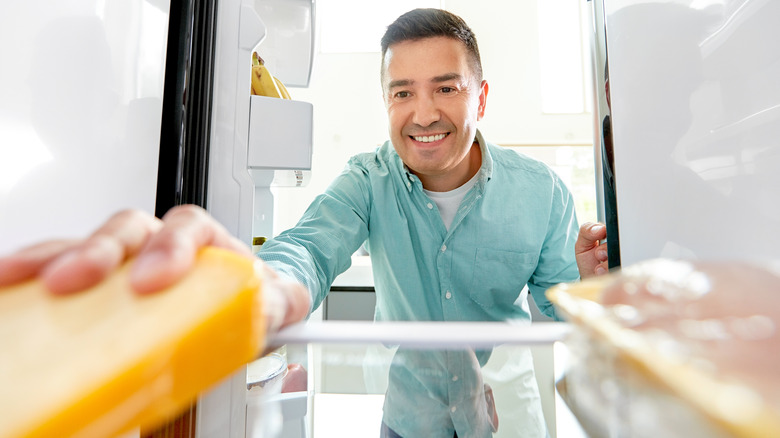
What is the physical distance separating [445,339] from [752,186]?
0.36m

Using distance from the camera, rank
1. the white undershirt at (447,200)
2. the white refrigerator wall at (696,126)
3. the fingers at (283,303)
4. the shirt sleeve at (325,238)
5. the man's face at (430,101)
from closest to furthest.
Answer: the fingers at (283,303)
the white refrigerator wall at (696,126)
the shirt sleeve at (325,238)
the man's face at (430,101)
the white undershirt at (447,200)

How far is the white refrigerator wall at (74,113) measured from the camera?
0.87 feet

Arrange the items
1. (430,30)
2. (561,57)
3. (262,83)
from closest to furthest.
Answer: (262,83) < (430,30) < (561,57)

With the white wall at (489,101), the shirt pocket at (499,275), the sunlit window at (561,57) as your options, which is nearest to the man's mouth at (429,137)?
the shirt pocket at (499,275)

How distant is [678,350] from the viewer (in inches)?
6.3

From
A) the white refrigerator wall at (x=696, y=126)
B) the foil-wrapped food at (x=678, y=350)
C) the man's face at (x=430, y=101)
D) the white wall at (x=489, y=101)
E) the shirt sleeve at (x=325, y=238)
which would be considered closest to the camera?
the foil-wrapped food at (x=678, y=350)

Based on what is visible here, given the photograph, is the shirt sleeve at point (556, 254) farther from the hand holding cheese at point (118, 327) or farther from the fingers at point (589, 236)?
the hand holding cheese at point (118, 327)

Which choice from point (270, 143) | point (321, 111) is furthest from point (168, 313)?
point (321, 111)

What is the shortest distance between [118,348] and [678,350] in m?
0.22

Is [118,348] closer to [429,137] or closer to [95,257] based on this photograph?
[95,257]

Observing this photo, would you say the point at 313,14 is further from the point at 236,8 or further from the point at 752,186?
the point at 752,186

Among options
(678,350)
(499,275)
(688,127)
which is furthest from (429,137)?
(678,350)

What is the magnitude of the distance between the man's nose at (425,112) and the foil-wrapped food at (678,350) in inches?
31.6

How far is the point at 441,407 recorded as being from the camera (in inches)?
15.5
